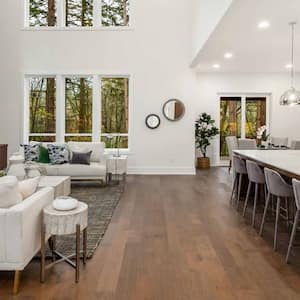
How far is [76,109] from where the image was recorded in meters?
9.67

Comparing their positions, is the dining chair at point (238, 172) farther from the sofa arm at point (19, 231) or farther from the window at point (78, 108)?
the window at point (78, 108)

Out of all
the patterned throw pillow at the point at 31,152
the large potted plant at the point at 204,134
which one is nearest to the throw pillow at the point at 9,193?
the patterned throw pillow at the point at 31,152

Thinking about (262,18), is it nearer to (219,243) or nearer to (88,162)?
(219,243)

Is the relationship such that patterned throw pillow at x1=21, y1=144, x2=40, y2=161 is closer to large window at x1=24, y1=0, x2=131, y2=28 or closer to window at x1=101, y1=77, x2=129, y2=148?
window at x1=101, y1=77, x2=129, y2=148

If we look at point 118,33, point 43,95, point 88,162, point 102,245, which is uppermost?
point 118,33

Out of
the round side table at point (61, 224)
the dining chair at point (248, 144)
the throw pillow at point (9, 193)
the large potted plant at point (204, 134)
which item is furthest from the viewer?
the large potted plant at point (204, 134)

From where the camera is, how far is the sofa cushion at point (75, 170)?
7348mm

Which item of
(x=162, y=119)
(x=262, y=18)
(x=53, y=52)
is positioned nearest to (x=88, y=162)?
(x=162, y=119)

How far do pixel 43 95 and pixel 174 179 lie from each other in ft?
14.4

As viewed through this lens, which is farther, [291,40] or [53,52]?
[53,52]

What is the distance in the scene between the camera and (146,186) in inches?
297

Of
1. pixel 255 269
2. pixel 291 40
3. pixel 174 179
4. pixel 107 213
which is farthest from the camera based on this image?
pixel 174 179

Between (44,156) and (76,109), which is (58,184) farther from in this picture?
(76,109)

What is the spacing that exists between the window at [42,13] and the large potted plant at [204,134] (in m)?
5.10
